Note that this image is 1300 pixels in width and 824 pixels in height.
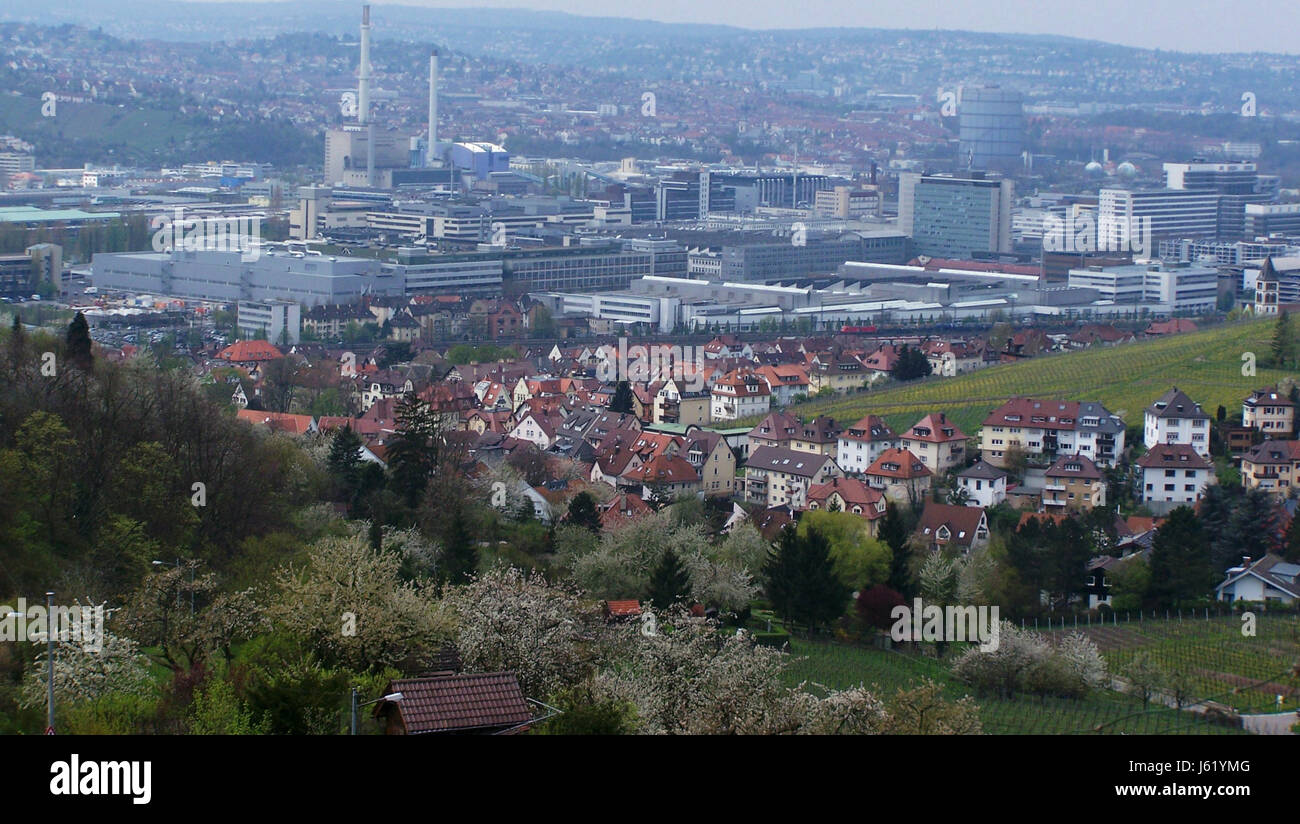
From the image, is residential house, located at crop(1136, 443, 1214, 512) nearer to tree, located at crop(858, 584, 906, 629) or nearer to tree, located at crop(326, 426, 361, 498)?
tree, located at crop(858, 584, 906, 629)

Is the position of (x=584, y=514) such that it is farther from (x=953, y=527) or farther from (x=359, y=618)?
(x=359, y=618)

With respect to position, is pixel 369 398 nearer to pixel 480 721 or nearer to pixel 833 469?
pixel 833 469

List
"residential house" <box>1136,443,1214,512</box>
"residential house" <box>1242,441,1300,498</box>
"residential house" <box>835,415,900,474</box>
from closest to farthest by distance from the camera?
"residential house" <box>1136,443,1214,512</box>, "residential house" <box>1242,441,1300,498</box>, "residential house" <box>835,415,900,474</box>

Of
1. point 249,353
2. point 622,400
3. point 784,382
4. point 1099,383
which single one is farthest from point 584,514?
point 249,353

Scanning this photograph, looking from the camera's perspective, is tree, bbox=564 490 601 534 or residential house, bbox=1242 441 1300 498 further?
residential house, bbox=1242 441 1300 498

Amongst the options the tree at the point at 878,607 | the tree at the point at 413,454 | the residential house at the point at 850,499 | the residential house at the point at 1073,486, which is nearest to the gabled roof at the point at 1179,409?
the residential house at the point at 1073,486

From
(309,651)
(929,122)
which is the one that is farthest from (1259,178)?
(309,651)

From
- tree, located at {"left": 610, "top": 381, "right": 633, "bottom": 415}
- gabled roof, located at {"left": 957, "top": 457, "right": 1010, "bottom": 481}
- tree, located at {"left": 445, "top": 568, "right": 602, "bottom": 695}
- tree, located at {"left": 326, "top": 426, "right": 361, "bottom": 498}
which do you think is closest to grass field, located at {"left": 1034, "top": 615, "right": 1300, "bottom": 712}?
tree, located at {"left": 445, "top": 568, "right": 602, "bottom": 695}
